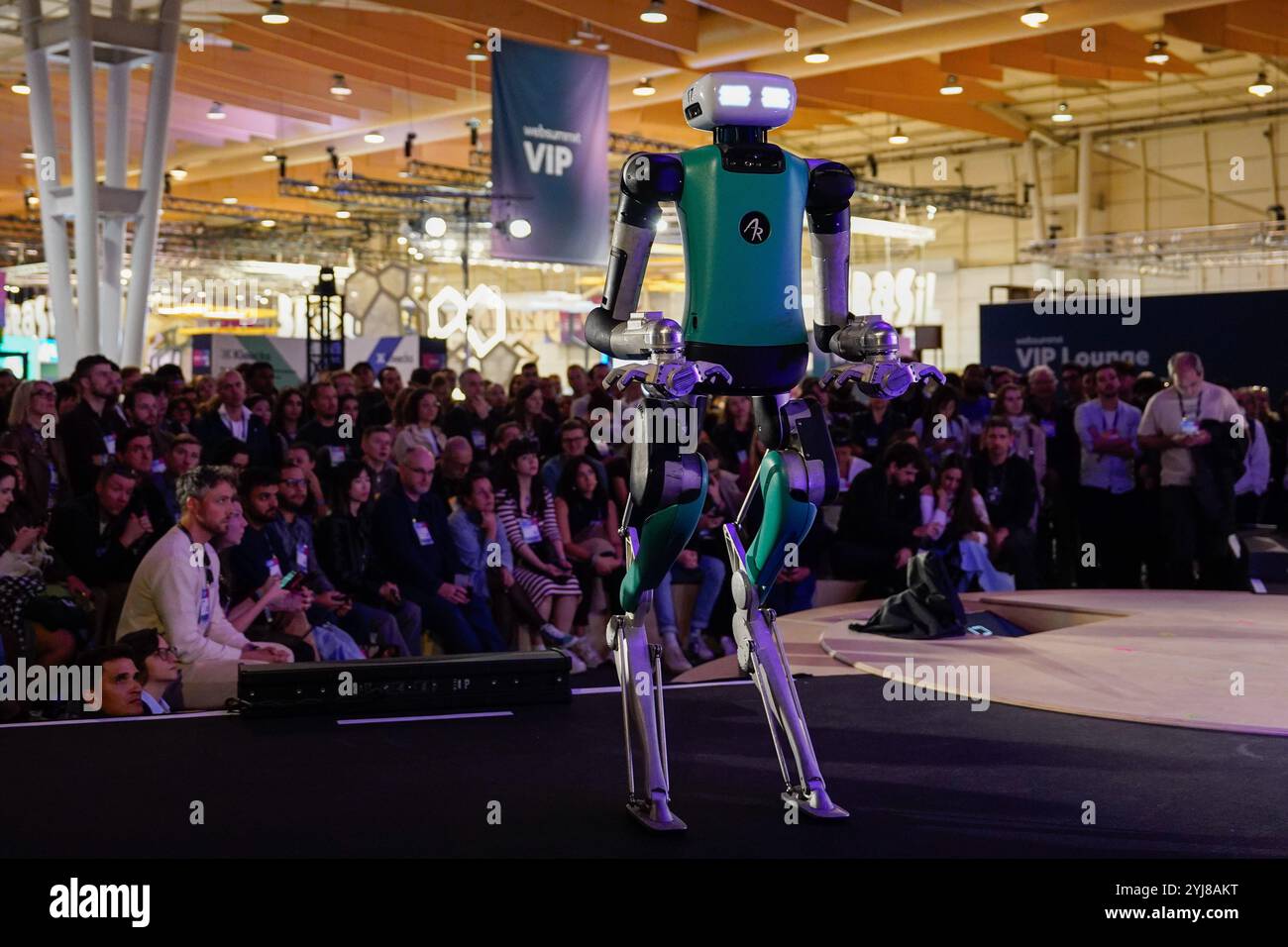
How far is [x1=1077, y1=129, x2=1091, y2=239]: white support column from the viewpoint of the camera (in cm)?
2516

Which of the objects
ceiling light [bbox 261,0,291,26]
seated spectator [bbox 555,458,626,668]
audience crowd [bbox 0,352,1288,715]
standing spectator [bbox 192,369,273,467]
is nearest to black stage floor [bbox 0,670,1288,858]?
audience crowd [bbox 0,352,1288,715]

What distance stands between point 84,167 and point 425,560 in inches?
276

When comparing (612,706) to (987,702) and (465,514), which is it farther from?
(465,514)

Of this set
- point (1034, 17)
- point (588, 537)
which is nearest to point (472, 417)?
point (588, 537)

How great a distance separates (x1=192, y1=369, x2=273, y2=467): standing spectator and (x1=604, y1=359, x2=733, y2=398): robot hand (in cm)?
520

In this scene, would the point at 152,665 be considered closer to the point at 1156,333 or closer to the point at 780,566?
the point at 780,566

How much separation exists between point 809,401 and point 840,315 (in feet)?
0.85

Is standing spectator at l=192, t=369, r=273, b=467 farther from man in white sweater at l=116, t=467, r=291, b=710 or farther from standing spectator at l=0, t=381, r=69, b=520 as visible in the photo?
man in white sweater at l=116, t=467, r=291, b=710

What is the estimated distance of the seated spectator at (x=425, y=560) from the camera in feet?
22.1

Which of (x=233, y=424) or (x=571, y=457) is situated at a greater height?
(x=233, y=424)

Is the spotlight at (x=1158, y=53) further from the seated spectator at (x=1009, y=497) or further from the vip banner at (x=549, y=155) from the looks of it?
the seated spectator at (x=1009, y=497)

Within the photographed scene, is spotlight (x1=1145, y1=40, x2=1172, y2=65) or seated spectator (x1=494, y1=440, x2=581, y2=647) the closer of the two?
seated spectator (x1=494, y1=440, x2=581, y2=647)

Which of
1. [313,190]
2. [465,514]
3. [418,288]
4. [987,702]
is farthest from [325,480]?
[418,288]

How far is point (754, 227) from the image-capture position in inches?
145
